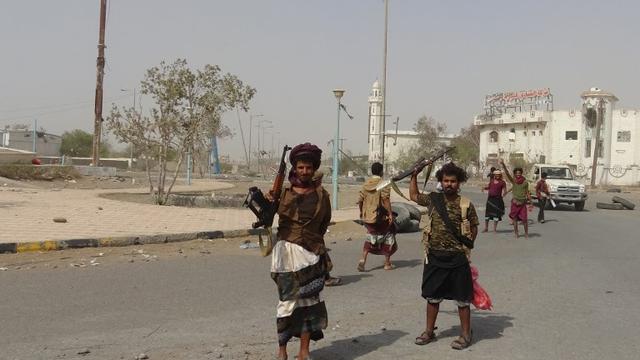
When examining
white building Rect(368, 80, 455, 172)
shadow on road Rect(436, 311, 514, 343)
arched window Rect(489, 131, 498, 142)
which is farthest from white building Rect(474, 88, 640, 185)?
shadow on road Rect(436, 311, 514, 343)

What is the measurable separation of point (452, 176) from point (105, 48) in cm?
3193

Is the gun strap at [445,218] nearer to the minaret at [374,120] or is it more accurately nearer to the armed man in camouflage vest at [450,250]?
the armed man in camouflage vest at [450,250]

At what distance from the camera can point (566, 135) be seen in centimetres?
7725

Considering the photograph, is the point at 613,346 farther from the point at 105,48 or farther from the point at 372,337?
the point at 105,48

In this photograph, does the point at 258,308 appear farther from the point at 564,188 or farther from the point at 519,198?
the point at 564,188

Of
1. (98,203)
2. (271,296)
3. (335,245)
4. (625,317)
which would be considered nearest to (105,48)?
(98,203)

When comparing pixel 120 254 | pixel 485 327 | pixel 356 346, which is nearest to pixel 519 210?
pixel 120 254

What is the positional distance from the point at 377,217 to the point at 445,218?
398 centimetres

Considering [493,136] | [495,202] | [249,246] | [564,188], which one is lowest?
[249,246]

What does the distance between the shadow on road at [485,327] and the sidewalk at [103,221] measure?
6.91 metres

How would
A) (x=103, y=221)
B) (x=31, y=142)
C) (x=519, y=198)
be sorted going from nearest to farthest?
(x=103, y=221) < (x=519, y=198) < (x=31, y=142)

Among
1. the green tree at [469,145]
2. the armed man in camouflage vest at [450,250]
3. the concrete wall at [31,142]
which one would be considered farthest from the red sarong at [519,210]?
the green tree at [469,145]

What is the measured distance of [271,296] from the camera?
6879mm

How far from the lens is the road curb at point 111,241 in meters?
9.70
